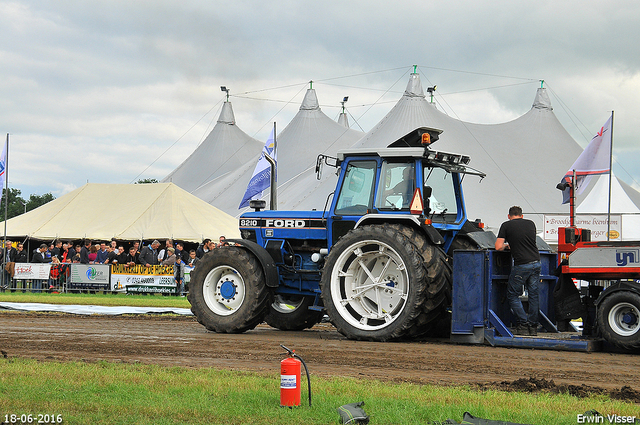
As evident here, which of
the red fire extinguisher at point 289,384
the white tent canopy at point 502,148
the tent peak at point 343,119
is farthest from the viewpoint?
the tent peak at point 343,119

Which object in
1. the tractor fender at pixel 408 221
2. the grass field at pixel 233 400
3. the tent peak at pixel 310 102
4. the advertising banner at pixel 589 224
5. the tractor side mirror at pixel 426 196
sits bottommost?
the grass field at pixel 233 400

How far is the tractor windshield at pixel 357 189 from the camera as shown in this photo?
34.2 feet

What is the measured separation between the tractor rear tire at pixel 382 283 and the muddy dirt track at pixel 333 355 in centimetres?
28

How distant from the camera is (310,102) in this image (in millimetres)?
42938

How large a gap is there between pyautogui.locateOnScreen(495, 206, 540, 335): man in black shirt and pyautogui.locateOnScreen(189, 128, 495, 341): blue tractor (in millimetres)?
576

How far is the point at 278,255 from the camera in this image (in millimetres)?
11367

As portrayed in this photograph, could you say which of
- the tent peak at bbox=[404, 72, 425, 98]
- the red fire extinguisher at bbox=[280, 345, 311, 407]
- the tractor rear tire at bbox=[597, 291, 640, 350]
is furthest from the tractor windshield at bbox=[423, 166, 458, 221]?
the tent peak at bbox=[404, 72, 425, 98]

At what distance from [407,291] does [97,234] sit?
2164cm

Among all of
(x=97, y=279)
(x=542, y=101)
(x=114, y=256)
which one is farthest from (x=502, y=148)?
(x=97, y=279)

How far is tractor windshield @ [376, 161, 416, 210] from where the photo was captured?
33.5 feet

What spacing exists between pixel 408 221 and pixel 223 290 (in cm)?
313

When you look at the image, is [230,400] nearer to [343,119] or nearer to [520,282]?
[520,282]

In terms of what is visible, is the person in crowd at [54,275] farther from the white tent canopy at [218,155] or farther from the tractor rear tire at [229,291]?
the white tent canopy at [218,155]

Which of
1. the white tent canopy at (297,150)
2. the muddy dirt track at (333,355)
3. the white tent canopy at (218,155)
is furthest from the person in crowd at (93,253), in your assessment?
the white tent canopy at (218,155)
